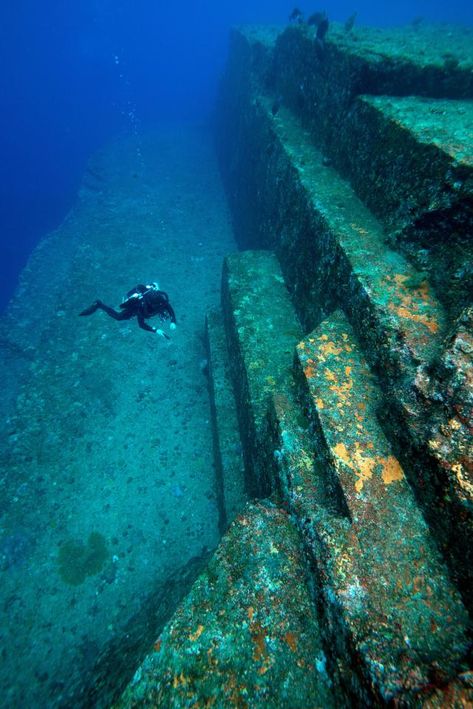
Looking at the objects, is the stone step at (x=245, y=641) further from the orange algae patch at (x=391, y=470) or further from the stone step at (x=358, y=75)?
the stone step at (x=358, y=75)

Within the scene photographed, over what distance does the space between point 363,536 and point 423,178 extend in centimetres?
308

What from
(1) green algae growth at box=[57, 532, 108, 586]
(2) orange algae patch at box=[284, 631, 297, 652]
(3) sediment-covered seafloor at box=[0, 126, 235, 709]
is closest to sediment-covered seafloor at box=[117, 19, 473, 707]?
(2) orange algae patch at box=[284, 631, 297, 652]

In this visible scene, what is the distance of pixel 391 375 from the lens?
265 cm

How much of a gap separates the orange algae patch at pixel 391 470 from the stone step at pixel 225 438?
2.17 metres

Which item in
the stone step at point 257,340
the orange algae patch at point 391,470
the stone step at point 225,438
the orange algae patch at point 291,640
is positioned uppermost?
the orange algae patch at point 391,470

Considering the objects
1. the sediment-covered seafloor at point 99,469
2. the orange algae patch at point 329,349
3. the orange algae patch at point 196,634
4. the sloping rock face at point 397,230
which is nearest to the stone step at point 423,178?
the sloping rock face at point 397,230

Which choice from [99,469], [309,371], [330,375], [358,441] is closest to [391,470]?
[358,441]

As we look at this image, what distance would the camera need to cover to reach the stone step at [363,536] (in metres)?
1.74

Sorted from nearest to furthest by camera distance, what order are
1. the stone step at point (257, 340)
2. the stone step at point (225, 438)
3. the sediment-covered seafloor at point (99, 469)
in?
the stone step at point (257, 340) → the sediment-covered seafloor at point (99, 469) → the stone step at point (225, 438)

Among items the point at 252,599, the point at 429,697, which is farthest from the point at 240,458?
the point at 429,697

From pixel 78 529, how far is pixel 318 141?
708 centimetres

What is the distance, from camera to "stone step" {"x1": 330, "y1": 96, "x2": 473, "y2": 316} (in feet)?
9.23

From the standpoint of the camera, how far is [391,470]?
2359 millimetres

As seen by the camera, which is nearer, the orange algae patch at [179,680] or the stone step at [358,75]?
the orange algae patch at [179,680]
